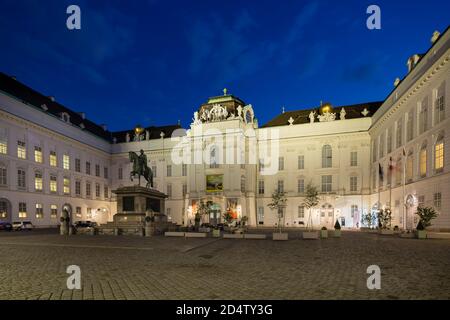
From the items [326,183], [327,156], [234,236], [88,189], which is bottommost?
[234,236]

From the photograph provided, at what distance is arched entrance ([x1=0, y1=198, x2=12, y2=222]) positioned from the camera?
1564 inches

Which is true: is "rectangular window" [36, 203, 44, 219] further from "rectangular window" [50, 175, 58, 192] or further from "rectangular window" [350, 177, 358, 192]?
"rectangular window" [350, 177, 358, 192]

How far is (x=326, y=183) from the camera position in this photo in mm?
51312

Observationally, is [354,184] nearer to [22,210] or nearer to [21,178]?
[22,210]

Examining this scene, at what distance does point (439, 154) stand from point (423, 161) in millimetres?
3470

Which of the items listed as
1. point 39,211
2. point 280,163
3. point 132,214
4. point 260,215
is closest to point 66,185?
point 39,211

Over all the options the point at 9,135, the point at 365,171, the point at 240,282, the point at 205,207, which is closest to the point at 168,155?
the point at 205,207

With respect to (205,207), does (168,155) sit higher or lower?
higher

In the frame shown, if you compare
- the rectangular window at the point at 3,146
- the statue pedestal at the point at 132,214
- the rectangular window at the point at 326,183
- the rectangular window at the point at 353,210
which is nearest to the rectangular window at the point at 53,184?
the rectangular window at the point at 3,146

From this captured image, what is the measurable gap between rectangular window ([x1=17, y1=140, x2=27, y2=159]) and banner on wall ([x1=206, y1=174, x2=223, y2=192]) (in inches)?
1104

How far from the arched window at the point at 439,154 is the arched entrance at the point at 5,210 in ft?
160
